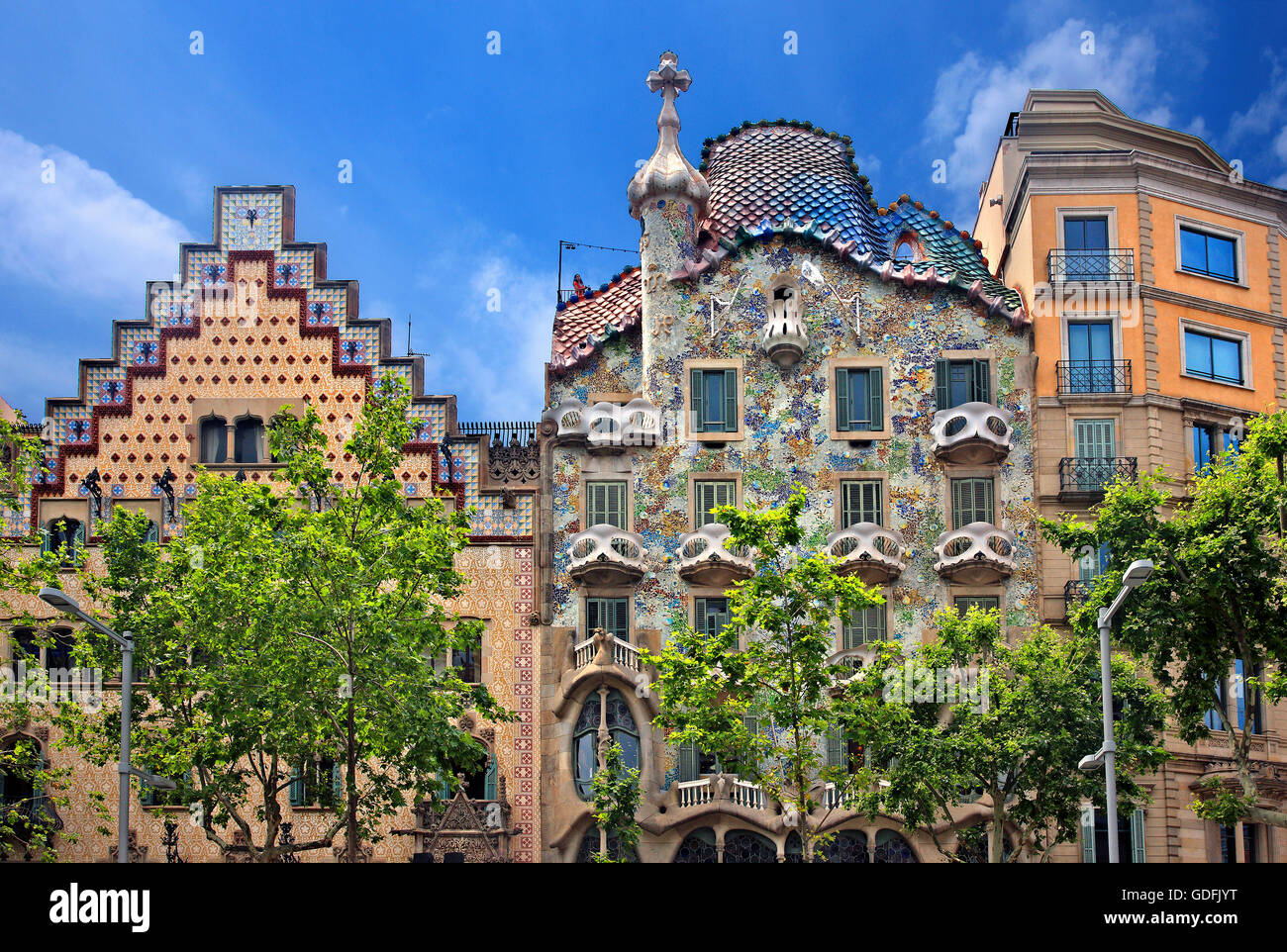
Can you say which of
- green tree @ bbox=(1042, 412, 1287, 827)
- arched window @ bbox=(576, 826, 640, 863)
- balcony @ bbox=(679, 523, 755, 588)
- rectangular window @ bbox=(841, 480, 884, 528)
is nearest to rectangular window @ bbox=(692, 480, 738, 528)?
balcony @ bbox=(679, 523, 755, 588)

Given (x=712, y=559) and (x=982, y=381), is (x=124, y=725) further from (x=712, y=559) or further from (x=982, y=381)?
(x=982, y=381)

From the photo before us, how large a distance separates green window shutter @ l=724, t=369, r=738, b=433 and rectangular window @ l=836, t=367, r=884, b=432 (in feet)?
8.17

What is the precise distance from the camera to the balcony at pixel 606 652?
37.5m

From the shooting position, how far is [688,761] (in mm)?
→ 38094

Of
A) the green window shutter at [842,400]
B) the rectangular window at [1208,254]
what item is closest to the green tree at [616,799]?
the green window shutter at [842,400]

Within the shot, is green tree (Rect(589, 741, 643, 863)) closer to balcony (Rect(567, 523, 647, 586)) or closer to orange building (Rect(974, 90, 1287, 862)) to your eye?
balcony (Rect(567, 523, 647, 586))

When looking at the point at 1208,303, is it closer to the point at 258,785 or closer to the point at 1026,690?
the point at 1026,690

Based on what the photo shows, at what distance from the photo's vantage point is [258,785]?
127ft

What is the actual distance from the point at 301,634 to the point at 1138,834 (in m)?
19.6

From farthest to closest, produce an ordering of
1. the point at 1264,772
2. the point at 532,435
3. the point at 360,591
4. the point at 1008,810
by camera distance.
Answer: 1. the point at 532,435
2. the point at 1264,772
3. the point at 1008,810
4. the point at 360,591

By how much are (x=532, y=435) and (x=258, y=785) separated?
34.7ft

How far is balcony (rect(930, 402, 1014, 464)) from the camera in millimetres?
39250

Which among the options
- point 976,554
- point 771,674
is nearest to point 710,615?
point 976,554

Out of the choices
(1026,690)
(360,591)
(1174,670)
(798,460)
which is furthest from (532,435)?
(1174,670)
